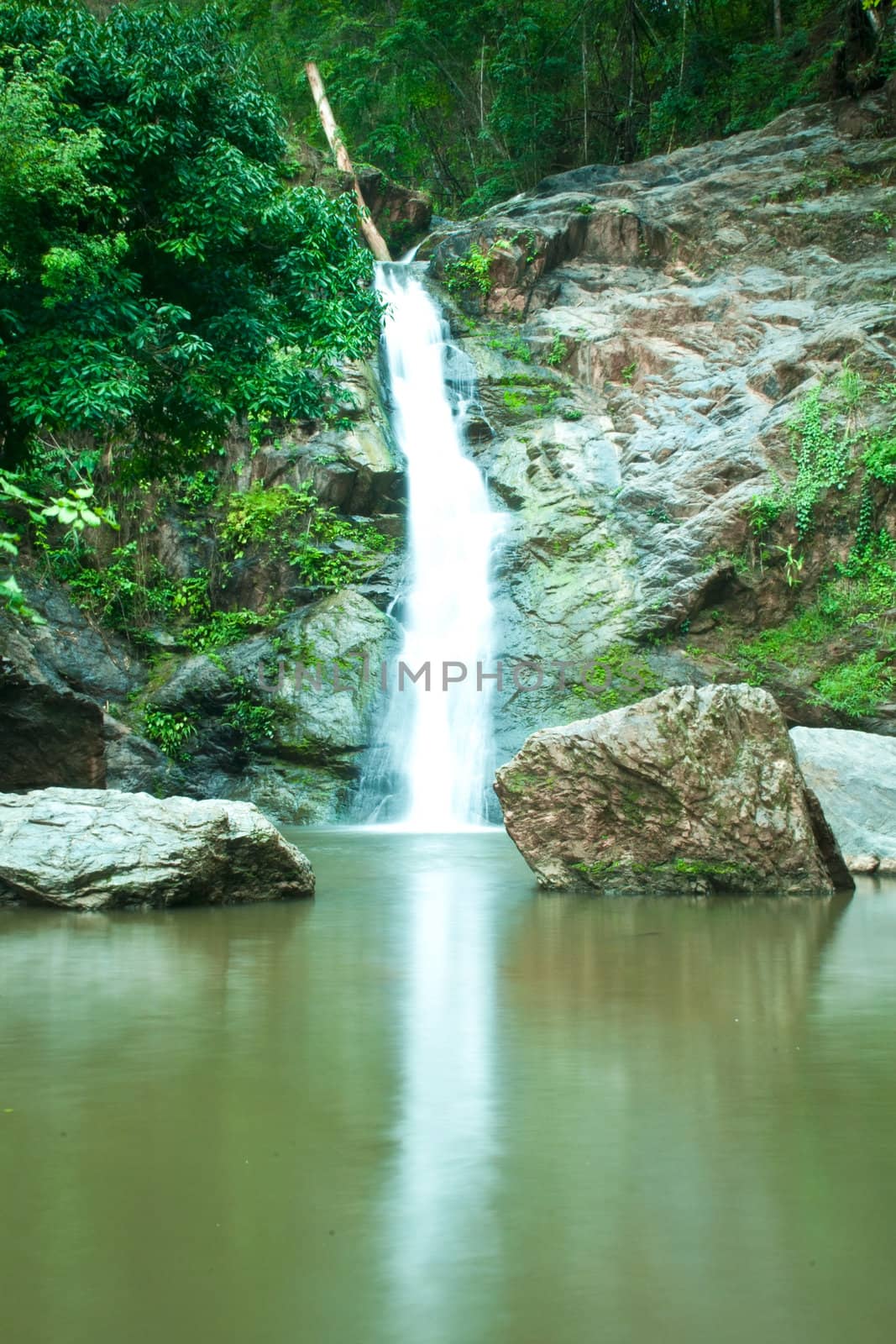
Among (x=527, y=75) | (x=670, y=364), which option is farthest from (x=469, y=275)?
(x=527, y=75)

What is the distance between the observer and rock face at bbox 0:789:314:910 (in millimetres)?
7438

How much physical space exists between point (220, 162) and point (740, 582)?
981 cm

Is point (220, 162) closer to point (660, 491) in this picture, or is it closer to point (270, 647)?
point (270, 647)

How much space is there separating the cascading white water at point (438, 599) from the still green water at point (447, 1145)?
393 inches

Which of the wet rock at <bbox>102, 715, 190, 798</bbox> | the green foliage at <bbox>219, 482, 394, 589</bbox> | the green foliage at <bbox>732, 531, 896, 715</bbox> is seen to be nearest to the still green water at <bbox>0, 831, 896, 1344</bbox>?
the wet rock at <bbox>102, 715, 190, 798</bbox>

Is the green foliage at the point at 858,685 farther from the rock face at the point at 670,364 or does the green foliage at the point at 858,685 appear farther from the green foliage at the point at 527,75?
the green foliage at the point at 527,75

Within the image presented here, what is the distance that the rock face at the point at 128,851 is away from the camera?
744 centimetres

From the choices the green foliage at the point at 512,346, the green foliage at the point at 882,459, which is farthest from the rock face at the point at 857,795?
the green foliage at the point at 512,346

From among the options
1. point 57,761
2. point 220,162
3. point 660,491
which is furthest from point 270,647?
point 220,162

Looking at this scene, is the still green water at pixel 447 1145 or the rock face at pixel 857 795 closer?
the still green water at pixel 447 1145

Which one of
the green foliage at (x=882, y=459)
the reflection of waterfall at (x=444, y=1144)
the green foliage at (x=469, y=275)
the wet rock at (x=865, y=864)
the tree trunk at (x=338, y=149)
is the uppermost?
the tree trunk at (x=338, y=149)

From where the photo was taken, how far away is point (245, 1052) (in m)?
Answer: 4.12

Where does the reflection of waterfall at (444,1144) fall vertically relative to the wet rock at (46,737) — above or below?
below

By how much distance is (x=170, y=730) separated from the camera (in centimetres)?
1712
